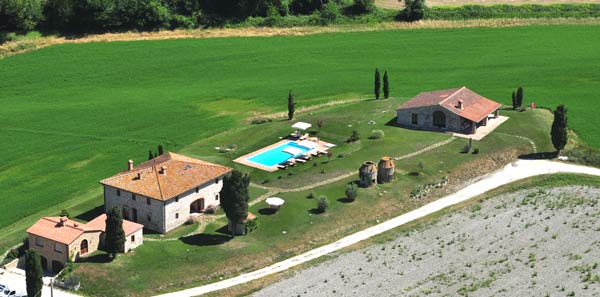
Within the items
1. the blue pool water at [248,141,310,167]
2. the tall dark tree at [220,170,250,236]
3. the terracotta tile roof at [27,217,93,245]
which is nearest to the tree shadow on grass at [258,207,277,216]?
the tall dark tree at [220,170,250,236]

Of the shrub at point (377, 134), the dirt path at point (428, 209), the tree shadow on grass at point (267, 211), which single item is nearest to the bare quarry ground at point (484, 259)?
the dirt path at point (428, 209)

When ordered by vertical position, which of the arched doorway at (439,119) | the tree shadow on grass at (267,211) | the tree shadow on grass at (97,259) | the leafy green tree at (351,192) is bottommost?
the tree shadow on grass at (97,259)

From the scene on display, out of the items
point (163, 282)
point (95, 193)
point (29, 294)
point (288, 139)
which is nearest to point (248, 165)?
point (288, 139)

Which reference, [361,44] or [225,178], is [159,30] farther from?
[225,178]

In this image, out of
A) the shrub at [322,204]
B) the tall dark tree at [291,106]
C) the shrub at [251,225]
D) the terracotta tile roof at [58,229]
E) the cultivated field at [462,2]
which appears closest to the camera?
the terracotta tile roof at [58,229]

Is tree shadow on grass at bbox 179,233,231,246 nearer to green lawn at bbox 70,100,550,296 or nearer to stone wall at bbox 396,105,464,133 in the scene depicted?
green lawn at bbox 70,100,550,296

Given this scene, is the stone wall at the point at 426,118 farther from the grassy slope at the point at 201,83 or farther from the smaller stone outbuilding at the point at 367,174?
the smaller stone outbuilding at the point at 367,174

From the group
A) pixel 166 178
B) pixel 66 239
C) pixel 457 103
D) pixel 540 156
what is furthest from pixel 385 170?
pixel 66 239
